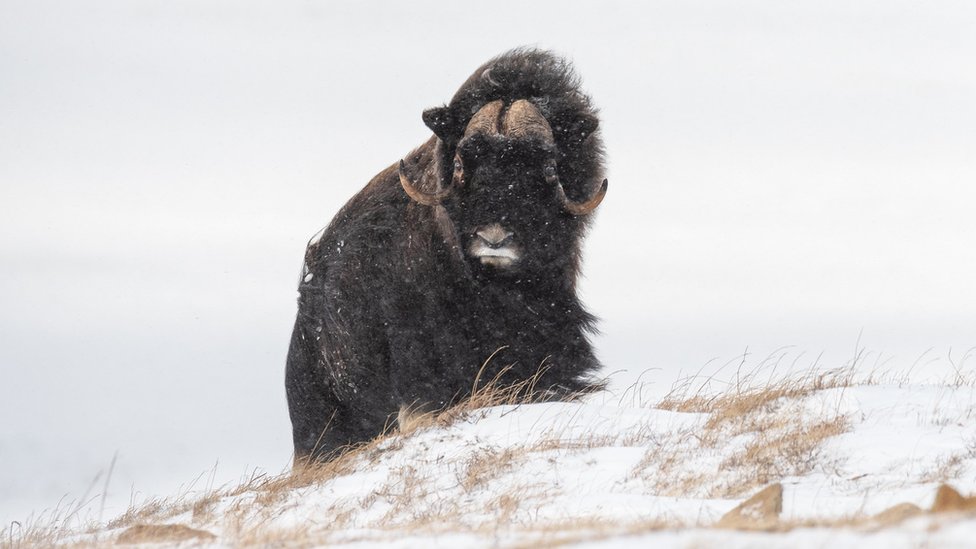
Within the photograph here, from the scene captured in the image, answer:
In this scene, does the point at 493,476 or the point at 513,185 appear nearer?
the point at 493,476

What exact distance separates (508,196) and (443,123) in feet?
2.70

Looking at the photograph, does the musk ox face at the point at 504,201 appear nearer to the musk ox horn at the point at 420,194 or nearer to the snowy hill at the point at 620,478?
the musk ox horn at the point at 420,194

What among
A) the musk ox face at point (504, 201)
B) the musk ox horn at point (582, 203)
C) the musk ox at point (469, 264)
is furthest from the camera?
the musk ox horn at point (582, 203)

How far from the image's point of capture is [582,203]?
750 centimetres

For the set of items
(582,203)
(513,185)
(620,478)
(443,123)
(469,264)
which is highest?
(443,123)

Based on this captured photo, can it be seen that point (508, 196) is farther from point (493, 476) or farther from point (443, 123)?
point (493, 476)

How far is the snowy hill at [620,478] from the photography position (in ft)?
12.6

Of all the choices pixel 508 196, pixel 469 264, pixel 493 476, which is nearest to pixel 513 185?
pixel 508 196

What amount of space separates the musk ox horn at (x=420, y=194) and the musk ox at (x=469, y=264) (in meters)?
0.01

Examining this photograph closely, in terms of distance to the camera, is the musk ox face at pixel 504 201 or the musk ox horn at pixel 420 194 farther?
the musk ox horn at pixel 420 194

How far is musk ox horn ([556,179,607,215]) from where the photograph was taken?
740 cm

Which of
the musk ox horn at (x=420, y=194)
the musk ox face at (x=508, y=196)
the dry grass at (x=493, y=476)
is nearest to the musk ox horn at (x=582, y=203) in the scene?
the musk ox face at (x=508, y=196)

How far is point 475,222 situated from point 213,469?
2189 millimetres

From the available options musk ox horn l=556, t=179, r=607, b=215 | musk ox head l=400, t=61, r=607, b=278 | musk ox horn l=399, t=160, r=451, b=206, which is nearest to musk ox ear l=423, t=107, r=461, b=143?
musk ox head l=400, t=61, r=607, b=278
